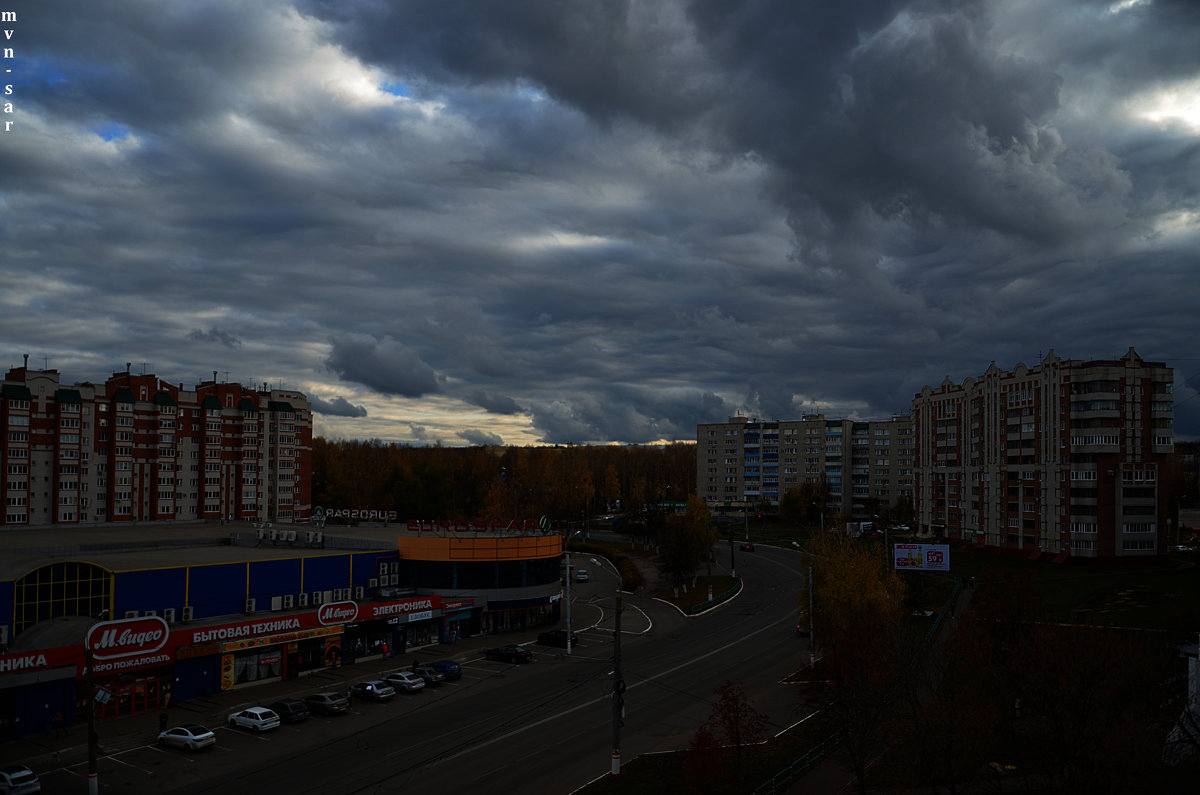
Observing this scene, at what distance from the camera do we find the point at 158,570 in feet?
167

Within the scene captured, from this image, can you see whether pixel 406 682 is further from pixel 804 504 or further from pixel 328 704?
Result: pixel 804 504

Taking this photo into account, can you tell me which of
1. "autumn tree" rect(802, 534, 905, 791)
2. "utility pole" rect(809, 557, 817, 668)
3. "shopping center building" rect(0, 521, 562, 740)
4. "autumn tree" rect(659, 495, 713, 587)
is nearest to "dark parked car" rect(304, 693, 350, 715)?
"shopping center building" rect(0, 521, 562, 740)

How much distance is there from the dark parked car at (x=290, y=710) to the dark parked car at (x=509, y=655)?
17451mm

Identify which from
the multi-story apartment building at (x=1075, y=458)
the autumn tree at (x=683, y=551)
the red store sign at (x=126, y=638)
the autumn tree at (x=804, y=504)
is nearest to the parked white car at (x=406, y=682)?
the red store sign at (x=126, y=638)

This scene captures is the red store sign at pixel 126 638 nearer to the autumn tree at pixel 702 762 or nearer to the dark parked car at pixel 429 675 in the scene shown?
the dark parked car at pixel 429 675

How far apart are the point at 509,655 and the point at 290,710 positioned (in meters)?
18.6

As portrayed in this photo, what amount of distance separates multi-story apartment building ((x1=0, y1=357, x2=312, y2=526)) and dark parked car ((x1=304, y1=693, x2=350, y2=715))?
62.8 m

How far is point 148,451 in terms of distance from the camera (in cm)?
9838

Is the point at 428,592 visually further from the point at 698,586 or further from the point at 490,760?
the point at 698,586

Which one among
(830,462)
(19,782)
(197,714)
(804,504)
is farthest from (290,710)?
(830,462)

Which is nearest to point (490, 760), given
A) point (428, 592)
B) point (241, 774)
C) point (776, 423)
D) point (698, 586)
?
point (241, 774)

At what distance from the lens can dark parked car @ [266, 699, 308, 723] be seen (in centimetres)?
4362

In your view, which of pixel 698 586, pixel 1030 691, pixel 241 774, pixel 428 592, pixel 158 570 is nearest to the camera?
pixel 1030 691

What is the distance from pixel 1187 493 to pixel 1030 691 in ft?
703
